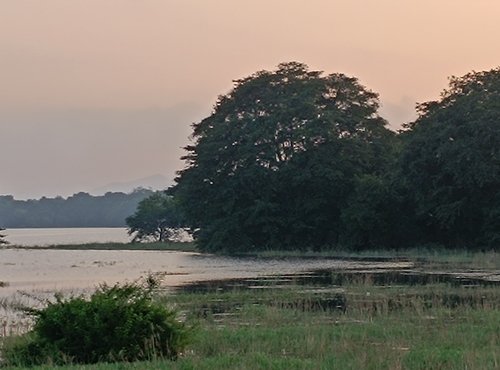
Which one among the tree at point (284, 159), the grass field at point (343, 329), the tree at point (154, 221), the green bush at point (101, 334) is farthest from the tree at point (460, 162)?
the tree at point (154, 221)

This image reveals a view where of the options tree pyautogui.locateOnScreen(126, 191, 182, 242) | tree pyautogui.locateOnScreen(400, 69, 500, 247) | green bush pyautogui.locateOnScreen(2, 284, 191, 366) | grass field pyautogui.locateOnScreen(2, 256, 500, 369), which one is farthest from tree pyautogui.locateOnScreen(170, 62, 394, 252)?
Result: green bush pyautogui.locateOnScreen(2, 284, 191, 366)

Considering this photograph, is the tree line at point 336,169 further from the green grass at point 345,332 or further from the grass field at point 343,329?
the green grass at point 345,332

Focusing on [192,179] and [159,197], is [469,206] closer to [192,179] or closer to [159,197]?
[192,179]

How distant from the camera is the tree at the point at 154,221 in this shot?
402ft

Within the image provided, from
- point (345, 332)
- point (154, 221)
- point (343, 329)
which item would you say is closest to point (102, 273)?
point (343, 329)

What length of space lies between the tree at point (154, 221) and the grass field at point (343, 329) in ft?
292

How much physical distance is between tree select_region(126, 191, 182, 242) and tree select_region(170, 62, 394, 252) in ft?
122

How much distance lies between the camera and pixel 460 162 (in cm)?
6500

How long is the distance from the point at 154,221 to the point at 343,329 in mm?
104883

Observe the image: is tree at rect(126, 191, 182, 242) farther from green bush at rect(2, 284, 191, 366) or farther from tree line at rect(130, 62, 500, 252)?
green bush at rect(2, 284, 191, 366)

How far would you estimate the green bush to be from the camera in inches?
647

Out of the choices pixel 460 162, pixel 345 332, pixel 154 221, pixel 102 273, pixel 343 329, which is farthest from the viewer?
pixel 154 221

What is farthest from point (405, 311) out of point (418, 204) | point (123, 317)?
point (418, 204)

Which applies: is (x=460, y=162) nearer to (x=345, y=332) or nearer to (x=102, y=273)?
(x=102, y=273)
